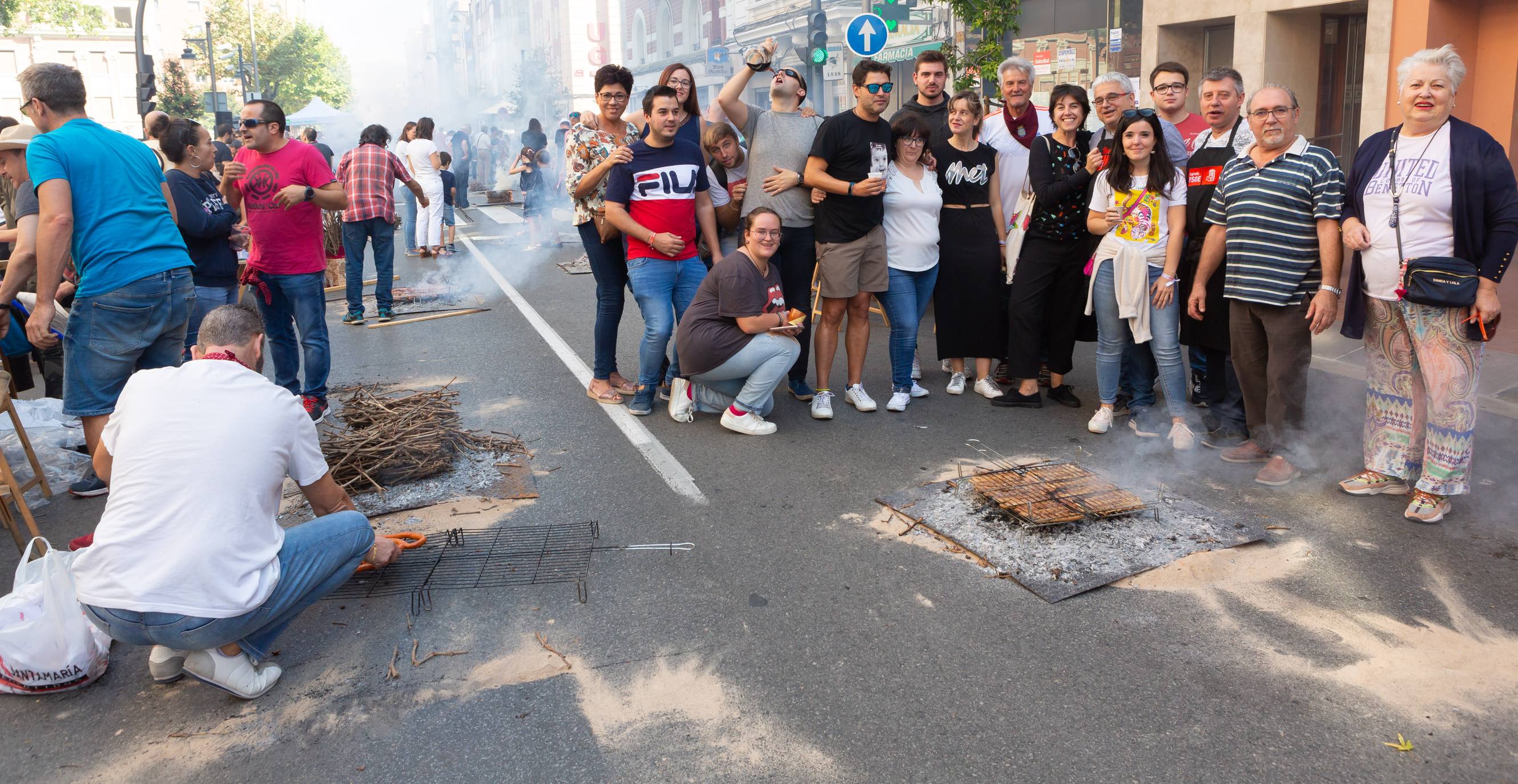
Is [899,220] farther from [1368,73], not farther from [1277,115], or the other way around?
[1368,73]

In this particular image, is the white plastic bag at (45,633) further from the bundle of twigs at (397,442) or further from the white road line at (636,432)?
the white road line at (636,432)

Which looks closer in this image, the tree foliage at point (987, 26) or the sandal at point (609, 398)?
the sandal at point (609, 398)

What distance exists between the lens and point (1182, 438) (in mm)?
5574

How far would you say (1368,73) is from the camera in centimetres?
1234

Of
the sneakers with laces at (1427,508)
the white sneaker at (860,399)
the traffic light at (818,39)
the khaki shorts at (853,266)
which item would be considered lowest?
the sneakers with laces at (1427,508)

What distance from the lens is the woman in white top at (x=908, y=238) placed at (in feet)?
20.6

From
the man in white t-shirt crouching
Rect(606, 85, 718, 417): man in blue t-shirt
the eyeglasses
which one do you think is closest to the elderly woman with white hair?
the eyeglasses

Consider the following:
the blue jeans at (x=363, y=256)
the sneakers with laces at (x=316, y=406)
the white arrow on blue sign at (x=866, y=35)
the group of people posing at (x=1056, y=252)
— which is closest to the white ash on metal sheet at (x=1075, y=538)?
the group of people posing at (x=1056, y=252)

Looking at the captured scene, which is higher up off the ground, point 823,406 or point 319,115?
point 319,115

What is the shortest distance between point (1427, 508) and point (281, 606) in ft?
14.7

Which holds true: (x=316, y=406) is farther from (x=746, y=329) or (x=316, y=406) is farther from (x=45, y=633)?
(x=45, y=633)

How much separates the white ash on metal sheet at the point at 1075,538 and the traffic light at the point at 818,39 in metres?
12.5

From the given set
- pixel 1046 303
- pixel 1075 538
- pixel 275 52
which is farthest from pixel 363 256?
pixel 275 52

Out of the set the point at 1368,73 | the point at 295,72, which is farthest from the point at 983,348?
the point at 295,72
